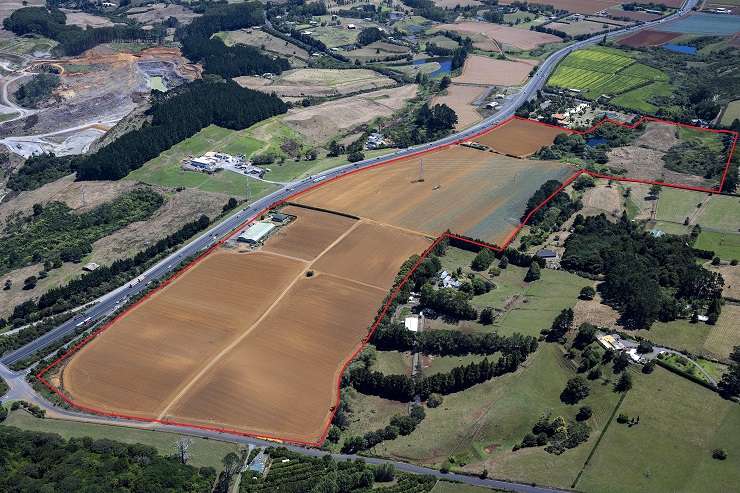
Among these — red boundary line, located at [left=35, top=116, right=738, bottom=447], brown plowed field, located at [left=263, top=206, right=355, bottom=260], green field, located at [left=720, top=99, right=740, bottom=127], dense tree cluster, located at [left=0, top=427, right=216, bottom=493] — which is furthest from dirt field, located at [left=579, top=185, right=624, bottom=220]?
dense tree cluster, located at [left=0, top=427, right=216, bottom=493]

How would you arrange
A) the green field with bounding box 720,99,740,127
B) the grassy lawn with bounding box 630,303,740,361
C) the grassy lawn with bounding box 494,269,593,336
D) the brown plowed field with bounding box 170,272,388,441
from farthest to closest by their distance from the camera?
the green field with bounding box 720,99,740,127
the grassy lawn with bounding box 494,269,593,336
the grassy lawn with bounding box 630,303,740,361
the brown plowed field with bounding box 170,272,388,441

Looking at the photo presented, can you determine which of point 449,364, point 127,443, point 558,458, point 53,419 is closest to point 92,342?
point 53,419

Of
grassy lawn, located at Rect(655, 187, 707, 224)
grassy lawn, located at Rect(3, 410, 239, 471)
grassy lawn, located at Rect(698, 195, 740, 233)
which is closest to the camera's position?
grassy lawn, located at Rect(3, 410, 239, 471)

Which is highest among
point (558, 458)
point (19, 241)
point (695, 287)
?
point (695, 287)

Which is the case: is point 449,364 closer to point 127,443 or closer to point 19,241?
point 127,443

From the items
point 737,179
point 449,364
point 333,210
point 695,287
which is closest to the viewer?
point 449,364

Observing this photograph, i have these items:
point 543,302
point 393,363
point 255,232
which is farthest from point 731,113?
point 393,363

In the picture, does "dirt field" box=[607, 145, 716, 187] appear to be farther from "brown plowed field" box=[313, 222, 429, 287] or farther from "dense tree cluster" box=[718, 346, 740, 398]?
"dense tree cluster" box=[718, 346, 740, 398]
